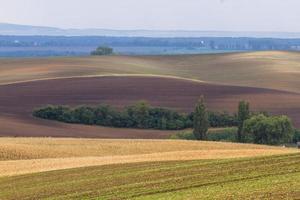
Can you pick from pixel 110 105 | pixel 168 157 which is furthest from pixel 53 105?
pixel 168 157

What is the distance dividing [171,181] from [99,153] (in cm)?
1855

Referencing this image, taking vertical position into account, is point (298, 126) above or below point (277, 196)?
below

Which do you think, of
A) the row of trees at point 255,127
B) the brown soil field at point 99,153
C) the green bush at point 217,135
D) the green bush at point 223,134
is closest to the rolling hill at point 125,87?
the green bush at point 217,135

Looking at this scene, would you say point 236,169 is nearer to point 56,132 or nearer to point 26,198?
point 26,198

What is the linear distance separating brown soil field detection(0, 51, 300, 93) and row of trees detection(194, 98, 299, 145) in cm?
3083

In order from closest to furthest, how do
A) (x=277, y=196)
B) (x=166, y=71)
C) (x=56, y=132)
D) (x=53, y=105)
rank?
1. (x=277, y=196)
2. (x=56, y=132)
3. (x=53, y=105)
4. (x=166, y=71)

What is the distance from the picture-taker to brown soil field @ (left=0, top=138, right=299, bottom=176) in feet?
111

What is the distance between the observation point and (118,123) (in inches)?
2896

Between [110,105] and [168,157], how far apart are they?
1790 inches

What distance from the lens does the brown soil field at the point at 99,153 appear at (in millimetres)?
33688

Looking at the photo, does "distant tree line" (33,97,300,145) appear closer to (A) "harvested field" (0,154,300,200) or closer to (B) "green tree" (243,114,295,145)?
(B) "green tree" (243,114,295,145)

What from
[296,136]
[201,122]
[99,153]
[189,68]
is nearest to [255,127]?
[201,122]

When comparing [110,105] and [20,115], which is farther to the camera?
[110,105]

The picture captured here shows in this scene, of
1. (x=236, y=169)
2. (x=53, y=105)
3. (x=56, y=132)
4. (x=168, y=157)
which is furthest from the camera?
Answer: (x=53, y=105)
